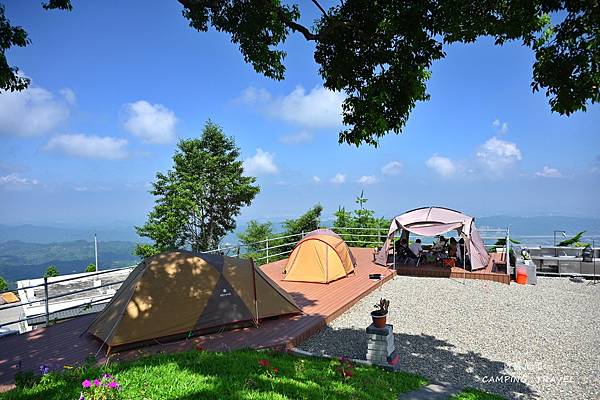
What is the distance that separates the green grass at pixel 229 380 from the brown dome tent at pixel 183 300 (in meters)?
1.24

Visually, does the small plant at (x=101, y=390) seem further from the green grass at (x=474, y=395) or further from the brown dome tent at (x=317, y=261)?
the brown dome tent at (x=317, y=261)

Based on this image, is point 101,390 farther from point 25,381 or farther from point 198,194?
point 198,194

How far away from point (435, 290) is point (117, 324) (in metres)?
8.38

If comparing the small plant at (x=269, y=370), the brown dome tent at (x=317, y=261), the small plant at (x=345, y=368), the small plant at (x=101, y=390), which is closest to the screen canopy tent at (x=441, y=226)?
the brown dome tent at (x=317, y=261)

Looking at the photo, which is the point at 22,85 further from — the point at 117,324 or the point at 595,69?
the point at 595,69

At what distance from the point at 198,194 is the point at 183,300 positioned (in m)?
21.6

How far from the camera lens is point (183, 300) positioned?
6.67 m

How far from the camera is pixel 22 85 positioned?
495 centimetres

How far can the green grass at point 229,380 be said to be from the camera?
3.71 m

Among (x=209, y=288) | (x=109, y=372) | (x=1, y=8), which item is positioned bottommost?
(x=109, y=372)

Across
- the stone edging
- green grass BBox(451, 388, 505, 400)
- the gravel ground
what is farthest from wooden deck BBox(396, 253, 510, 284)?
green grass BBox(451, 388, 505, 400)

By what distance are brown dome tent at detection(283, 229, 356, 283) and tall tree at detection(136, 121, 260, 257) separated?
1672 cm

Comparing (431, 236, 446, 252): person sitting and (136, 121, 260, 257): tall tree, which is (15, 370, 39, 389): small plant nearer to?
(431, 236, 446, 252): person sitting

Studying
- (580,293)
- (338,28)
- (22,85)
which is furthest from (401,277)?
(22,85)
